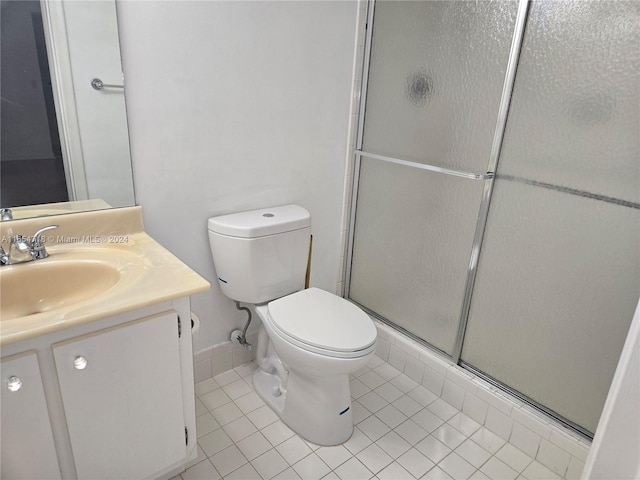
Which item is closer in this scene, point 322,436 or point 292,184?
point 322,436

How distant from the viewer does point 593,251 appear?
1.38 meters

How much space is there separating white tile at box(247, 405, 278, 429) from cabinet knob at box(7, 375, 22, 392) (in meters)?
A: 0.96

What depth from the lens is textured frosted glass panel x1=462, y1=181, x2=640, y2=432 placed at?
4.40 feet

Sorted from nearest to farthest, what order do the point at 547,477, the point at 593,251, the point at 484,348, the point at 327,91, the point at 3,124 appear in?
the point at 3,124 → the point at 593,251 → the point at 547,477 → the point at 484,348 → the point at 327,91

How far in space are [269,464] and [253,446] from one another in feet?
0.34

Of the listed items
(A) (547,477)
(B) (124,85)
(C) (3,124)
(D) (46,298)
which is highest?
(B) (124,85)

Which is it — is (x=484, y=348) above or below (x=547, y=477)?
above

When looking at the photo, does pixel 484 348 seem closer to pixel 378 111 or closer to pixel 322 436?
pixel 322 436

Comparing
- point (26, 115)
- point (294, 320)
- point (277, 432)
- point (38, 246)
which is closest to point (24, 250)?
point (38, 246)

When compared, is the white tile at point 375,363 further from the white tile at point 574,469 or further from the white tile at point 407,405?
the white tile at point 574,469

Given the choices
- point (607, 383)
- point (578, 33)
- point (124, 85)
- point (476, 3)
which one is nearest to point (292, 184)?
point (124, 85)

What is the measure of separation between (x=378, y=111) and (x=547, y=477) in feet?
5.27

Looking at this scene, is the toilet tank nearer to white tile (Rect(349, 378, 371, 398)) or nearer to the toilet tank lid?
the toilet tank lid

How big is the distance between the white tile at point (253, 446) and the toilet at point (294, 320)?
0.12 metres
